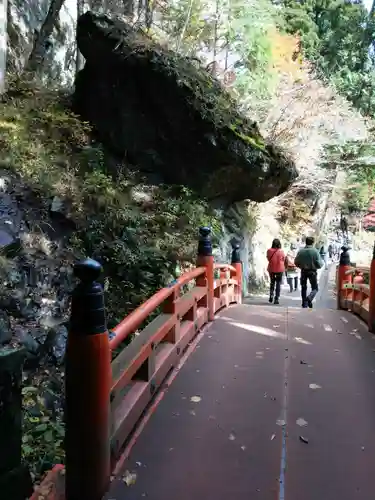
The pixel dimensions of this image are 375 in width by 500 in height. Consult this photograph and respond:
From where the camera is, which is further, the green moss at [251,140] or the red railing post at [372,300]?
the green moss at [251,140]

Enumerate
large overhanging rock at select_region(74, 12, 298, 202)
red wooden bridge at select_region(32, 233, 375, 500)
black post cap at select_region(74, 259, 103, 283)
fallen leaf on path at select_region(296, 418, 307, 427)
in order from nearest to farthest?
black post cap at select_region(74, 259, 103, 283), red wooden bridge at select_region(32, 233, 375, 500), fallen leaf on path at select_region(296, 418, 307, 427), large overhanging rock at select_region(74, 12, 298, 202)

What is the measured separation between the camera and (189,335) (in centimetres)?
572

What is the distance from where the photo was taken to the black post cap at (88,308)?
2.48 m

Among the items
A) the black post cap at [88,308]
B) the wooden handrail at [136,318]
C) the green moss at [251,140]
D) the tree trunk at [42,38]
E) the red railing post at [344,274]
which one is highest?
the tree trunk at [42,38]

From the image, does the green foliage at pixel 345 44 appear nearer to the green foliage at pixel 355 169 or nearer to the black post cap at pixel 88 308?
the green foliage at pixel 355 169

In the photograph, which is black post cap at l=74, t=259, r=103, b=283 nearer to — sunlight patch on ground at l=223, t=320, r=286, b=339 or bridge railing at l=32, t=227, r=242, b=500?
bridge railing at l=32, t=227, r=242, b=500

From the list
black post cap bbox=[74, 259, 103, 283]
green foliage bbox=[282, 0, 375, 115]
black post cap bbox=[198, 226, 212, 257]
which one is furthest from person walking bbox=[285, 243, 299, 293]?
black post cap bbox=[74, 259, 103, 283]

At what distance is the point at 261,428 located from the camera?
355 centimetres

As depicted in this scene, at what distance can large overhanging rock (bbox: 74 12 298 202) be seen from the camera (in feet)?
35.4

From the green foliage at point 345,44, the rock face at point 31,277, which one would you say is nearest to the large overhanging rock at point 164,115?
the rock face at point 31,277

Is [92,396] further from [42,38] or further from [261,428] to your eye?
[42,38]

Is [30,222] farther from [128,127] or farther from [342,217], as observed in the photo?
[342,217]

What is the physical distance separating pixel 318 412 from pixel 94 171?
7.73 m

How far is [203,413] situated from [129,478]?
1076 mm
